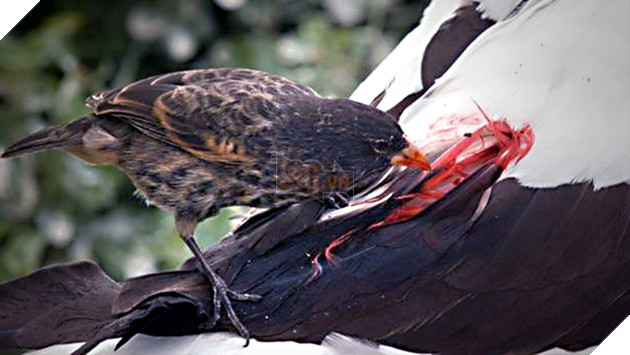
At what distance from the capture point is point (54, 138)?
125cm

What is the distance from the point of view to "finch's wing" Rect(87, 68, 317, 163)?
1212 millimetres

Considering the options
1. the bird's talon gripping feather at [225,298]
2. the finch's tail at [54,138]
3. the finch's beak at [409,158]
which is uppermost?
the finch's tail at [54,138]

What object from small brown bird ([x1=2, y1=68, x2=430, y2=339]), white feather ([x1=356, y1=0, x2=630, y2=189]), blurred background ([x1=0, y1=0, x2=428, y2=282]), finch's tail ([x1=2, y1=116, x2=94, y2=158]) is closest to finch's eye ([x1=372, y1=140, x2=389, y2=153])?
small brown bird ([x1=2, y1=68, x2=430, y2=339])

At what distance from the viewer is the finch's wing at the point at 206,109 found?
1.21m

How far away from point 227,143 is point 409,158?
0.16 m

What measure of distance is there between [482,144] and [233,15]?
2.02ft

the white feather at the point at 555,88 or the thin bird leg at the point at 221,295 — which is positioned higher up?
the white feather at the point at 555,88

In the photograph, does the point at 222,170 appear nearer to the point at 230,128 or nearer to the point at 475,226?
the point at 230,128

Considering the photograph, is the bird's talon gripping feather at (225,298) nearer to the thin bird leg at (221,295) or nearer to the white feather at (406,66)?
the thin bird leg at (221,295)

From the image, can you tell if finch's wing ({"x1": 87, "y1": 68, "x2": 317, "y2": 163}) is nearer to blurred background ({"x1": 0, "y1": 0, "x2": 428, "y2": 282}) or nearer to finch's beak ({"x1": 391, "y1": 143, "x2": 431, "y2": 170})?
finch's beak ({"x1": 391, "y1": 143, "x2": 431, "y2": 170})

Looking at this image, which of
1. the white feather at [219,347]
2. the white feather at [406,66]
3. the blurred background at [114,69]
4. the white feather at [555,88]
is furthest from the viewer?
the blurred background at [114,69]

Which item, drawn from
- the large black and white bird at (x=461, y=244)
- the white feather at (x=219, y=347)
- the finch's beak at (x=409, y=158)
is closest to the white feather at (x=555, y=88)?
the large black and white bird at (x=461, y=244)

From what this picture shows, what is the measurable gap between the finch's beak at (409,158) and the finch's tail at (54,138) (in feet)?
0.95

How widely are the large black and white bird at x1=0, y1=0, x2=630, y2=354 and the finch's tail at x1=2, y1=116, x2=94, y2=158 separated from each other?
122mm
